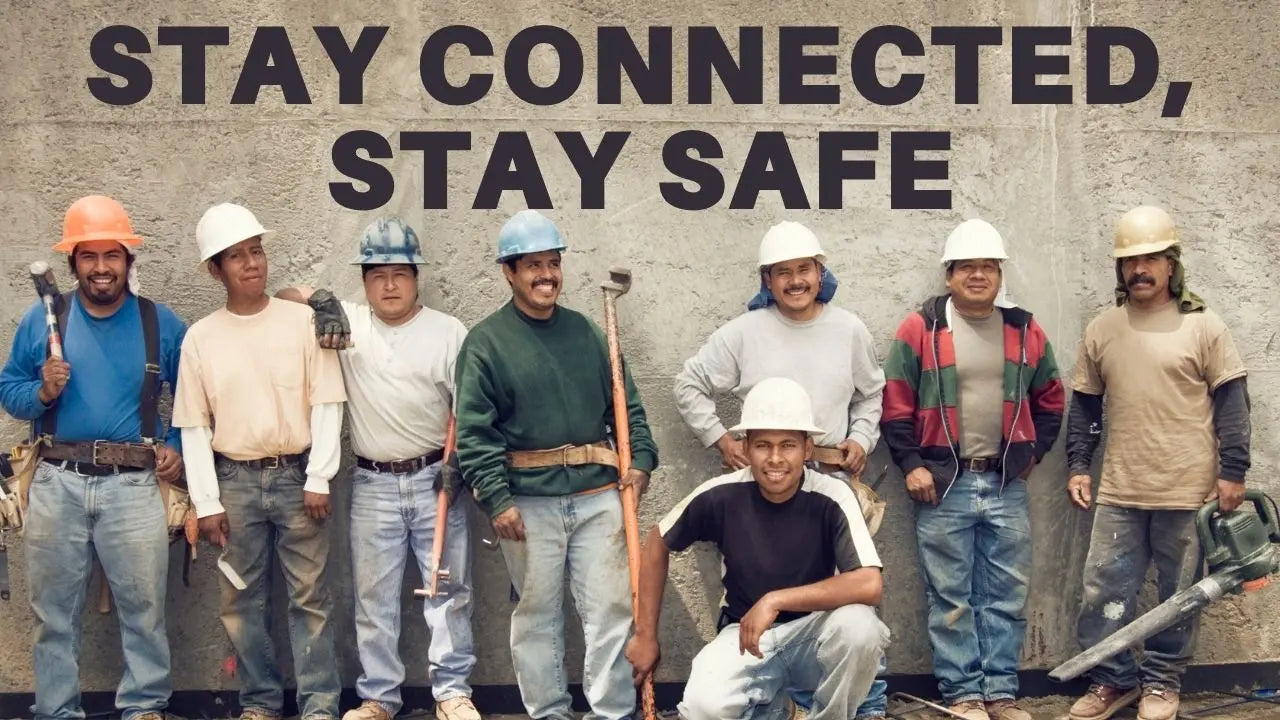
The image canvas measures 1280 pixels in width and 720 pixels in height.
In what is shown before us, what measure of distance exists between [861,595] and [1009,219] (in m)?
2.25

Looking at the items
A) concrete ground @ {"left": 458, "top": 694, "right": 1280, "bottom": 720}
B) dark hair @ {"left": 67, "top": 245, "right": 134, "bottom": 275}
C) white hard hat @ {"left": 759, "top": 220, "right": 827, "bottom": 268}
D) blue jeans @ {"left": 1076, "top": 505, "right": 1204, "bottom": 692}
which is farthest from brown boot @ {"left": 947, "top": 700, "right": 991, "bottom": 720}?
dark hair @ {"left": 67, "top": 245, "right": 134, "bottom": 275}

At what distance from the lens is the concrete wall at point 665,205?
253 inches

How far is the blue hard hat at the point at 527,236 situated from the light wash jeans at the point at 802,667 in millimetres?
1758

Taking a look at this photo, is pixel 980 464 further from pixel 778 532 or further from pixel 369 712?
pixel 369 712

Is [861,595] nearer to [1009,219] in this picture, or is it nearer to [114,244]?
[1009,219]

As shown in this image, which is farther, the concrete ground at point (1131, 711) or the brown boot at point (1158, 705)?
the concrete ground at point (1131, 711)

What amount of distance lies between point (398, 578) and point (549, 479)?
85 centimetres

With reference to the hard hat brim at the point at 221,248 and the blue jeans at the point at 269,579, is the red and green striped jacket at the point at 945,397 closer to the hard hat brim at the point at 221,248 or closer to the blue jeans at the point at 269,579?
the blue jeans at the point at 269,579

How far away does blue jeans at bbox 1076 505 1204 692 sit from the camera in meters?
6.24

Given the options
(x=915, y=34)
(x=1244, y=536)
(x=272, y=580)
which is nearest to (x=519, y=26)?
(x=915, y=34)

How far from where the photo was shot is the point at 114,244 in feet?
19.8

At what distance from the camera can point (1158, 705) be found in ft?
20.5

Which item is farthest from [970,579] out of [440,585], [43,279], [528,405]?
[43,279]

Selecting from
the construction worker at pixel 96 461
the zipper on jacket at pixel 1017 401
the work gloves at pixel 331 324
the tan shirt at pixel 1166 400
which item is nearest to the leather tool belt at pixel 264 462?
the construction worker at pixel 96 461
